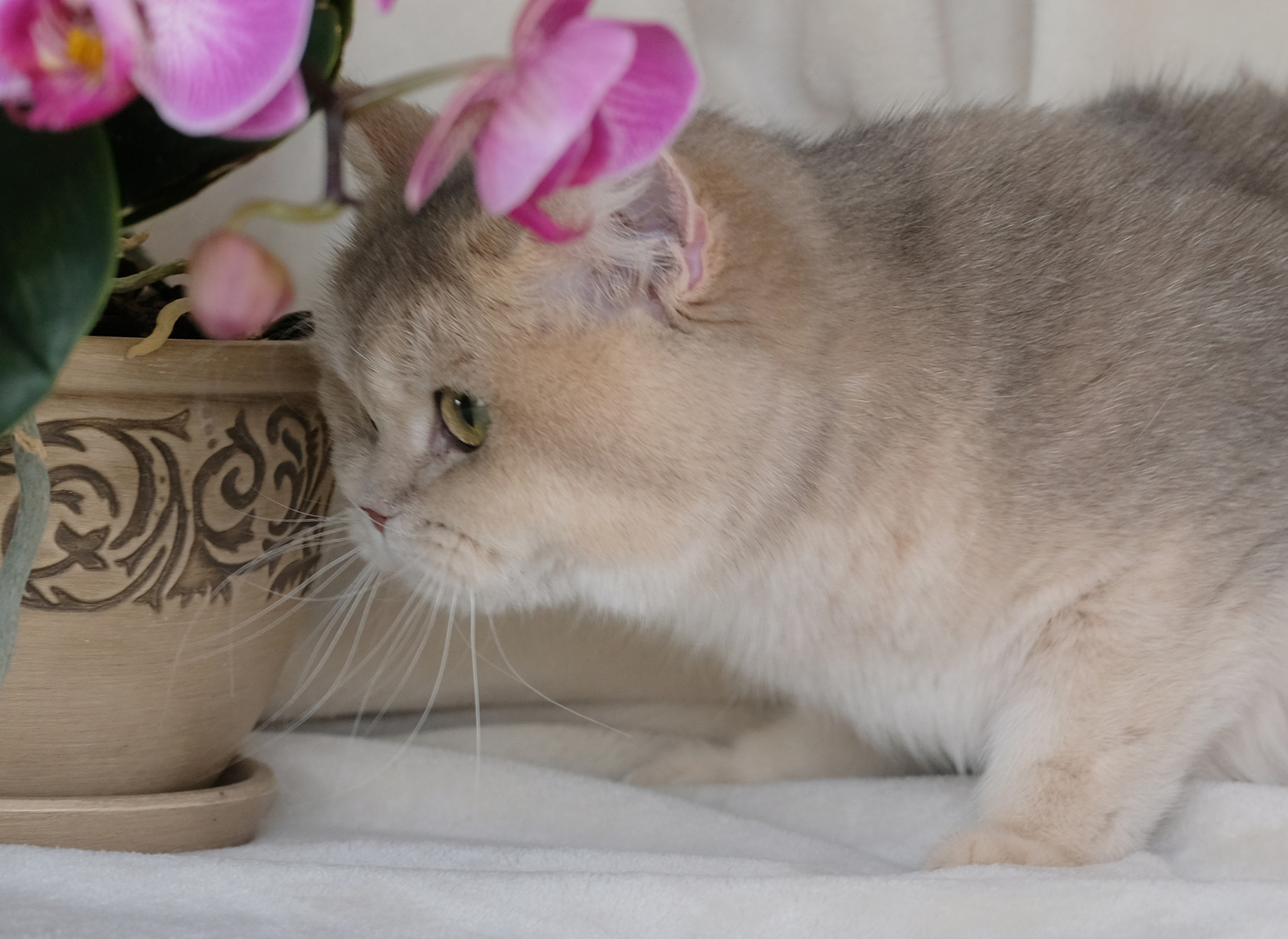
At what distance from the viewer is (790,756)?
123 cm

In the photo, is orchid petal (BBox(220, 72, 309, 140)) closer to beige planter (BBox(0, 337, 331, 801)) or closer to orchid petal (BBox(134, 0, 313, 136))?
orchid petal (BBox(134, 0, 313, 136))

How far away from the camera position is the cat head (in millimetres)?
799

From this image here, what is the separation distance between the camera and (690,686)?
1.40 metres

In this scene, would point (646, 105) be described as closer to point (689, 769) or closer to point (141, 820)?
point (141, 820)

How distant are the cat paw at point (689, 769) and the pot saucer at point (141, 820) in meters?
0.40

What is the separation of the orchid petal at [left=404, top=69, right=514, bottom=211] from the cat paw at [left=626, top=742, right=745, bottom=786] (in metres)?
0.86

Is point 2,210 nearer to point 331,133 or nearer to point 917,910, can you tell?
point 331,133

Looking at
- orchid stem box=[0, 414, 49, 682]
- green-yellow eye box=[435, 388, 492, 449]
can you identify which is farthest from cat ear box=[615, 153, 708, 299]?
orchid stem box=[0, 414, 49, 682]

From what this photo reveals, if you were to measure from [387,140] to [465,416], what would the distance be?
10.8 inches

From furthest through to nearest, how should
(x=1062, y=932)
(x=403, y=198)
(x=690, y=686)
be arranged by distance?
(x=690, y=686) < (x=403, y=198) < (x=1062, y=932)

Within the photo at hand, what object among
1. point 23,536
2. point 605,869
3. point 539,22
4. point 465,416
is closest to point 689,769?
point 605,869

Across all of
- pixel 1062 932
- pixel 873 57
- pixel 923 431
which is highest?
pixel 873 57

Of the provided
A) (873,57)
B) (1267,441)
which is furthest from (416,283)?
(873,57)

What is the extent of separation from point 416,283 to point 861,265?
0.34m
